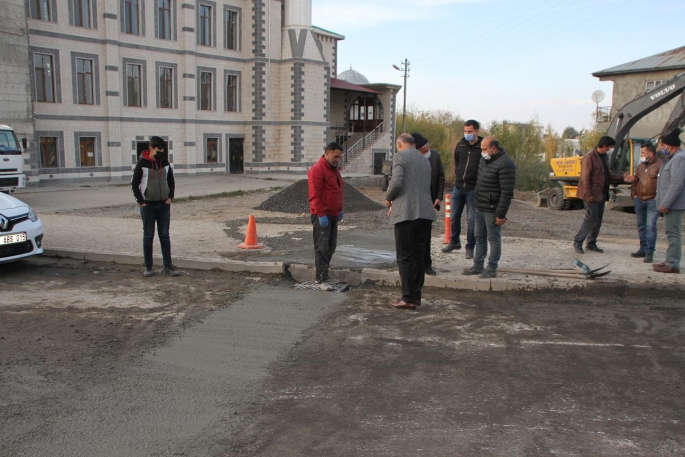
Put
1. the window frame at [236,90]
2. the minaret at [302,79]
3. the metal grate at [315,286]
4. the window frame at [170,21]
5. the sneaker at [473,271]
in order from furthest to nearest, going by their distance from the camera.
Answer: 1. the minaret at [302,79]
2. the window frame at [236,90]
3. the window frame at [170,21]
4. the sneaker at [473,271]
5. the metal grate at [315,286]

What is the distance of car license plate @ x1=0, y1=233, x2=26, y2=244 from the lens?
337 inches

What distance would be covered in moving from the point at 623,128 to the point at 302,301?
1577cm

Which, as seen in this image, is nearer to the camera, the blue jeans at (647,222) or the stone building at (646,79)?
the blue jeans at (647,222)

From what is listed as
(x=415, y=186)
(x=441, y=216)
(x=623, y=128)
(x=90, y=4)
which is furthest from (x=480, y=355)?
(x=90, y=4)

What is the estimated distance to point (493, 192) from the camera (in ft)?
26.0

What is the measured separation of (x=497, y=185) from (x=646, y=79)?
39.2 meters

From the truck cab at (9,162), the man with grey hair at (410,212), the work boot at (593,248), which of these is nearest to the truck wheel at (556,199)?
the work boot at (593,248)

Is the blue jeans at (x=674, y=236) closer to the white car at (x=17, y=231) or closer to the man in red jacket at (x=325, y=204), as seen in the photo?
the man in red jacket at (x=325, y=204)

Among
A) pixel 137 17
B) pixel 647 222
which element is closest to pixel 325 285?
pixel 647 222

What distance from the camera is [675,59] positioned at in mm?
39906

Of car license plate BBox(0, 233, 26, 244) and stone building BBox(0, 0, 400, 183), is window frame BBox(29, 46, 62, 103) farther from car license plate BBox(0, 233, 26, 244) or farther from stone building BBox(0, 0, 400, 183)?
car license plate BBox(0, 233, 26, 244)

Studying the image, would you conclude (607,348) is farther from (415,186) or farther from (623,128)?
(623,128)

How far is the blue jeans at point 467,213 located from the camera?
9.56 metres

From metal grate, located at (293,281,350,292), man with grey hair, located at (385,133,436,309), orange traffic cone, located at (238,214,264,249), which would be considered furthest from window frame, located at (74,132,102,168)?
man with grey hair, located at (385,133,436,309)
